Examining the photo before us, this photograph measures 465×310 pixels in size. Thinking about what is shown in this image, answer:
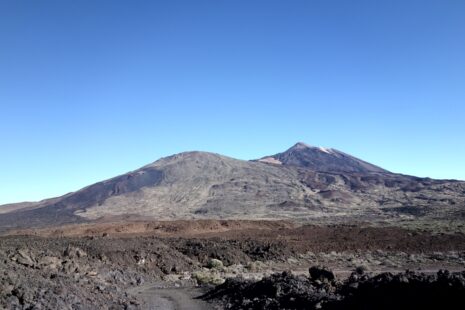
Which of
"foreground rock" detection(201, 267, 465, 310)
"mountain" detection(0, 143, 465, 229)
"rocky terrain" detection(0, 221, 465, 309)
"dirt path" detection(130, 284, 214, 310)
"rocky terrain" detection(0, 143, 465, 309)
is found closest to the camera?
"foreground rock" detection(201, 267, 465, 310)

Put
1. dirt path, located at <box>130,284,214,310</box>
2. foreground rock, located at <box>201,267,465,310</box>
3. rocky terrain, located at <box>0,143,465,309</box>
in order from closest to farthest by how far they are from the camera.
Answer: foreground rock, located at <box>201,267,465,310</box> → rocky terrain, located at <box>0,143,465,309</box> → dirt path, located at <box>130,284,214,310</box>

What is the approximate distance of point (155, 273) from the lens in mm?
28938

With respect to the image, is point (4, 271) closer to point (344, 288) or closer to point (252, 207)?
point (344, 288)

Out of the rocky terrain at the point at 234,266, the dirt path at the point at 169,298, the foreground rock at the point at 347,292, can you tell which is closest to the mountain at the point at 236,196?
the rocky terrain at the point at 234,266

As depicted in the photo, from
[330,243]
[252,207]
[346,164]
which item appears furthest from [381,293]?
[346,164]

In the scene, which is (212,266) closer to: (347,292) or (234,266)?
(234,266)

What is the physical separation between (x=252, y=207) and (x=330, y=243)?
227 ft

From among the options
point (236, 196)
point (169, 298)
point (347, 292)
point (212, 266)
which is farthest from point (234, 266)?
point (236, 196)

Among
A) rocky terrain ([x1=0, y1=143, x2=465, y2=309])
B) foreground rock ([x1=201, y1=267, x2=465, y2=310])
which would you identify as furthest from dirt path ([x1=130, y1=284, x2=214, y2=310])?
foreground rock ([x1=201, y1=267, x2=465, y2=310])

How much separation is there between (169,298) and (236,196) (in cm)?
9863

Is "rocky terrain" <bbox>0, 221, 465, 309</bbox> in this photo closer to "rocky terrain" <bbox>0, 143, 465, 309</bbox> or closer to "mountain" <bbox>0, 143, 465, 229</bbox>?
"rocky terrain" <bbox>0, 143, 465, 309</bbox>

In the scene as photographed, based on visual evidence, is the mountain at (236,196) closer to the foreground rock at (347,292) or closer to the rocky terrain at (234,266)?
the rocky terrain at (234,266)

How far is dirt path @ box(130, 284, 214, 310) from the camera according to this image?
19.2 m

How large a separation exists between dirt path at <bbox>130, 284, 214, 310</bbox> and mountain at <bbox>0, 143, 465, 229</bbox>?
202 ft
